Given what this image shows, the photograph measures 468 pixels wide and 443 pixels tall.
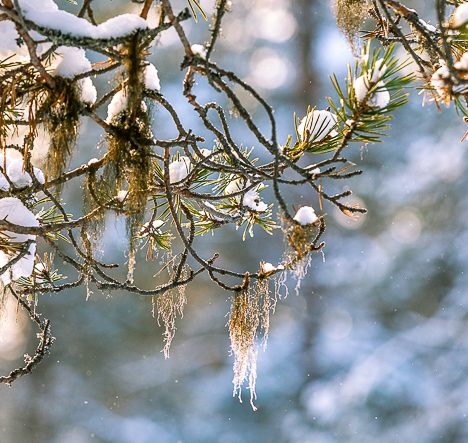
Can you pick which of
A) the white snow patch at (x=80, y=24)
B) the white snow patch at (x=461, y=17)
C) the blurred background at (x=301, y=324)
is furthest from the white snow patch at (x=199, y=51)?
the blurred background at (x=301, y=324)

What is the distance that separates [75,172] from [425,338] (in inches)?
161

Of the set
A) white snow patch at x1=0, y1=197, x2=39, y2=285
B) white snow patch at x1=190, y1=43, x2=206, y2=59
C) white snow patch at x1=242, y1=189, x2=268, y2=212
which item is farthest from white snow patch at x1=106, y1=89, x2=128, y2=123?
white snow patch at x1=242, y1=189, x2=268, y2=212

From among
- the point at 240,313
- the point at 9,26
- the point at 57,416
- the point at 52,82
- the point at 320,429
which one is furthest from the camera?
the point at 57,416

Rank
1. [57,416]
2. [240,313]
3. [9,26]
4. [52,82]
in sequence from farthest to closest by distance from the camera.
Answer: [57,416] < [240,313] < [9,26] < [52,82]

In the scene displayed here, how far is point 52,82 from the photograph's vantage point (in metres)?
0.82

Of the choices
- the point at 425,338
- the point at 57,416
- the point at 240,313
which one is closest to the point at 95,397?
the point at 57,416

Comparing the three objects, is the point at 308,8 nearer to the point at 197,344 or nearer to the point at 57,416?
the point at 197,344

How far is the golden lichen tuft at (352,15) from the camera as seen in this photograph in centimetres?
109

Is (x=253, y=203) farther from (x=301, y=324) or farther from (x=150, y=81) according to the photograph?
(x=301, y=324)

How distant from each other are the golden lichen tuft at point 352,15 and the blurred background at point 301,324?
11.6 ft

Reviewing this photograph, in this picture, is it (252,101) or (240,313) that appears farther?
(252,101)

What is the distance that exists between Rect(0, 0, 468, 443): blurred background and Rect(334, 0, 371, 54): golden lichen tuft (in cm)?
353

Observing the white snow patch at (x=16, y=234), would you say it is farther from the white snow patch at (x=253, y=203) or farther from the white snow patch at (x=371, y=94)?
the white snow patch at (x=371, y=94)

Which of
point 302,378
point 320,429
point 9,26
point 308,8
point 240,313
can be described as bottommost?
point 240,313
